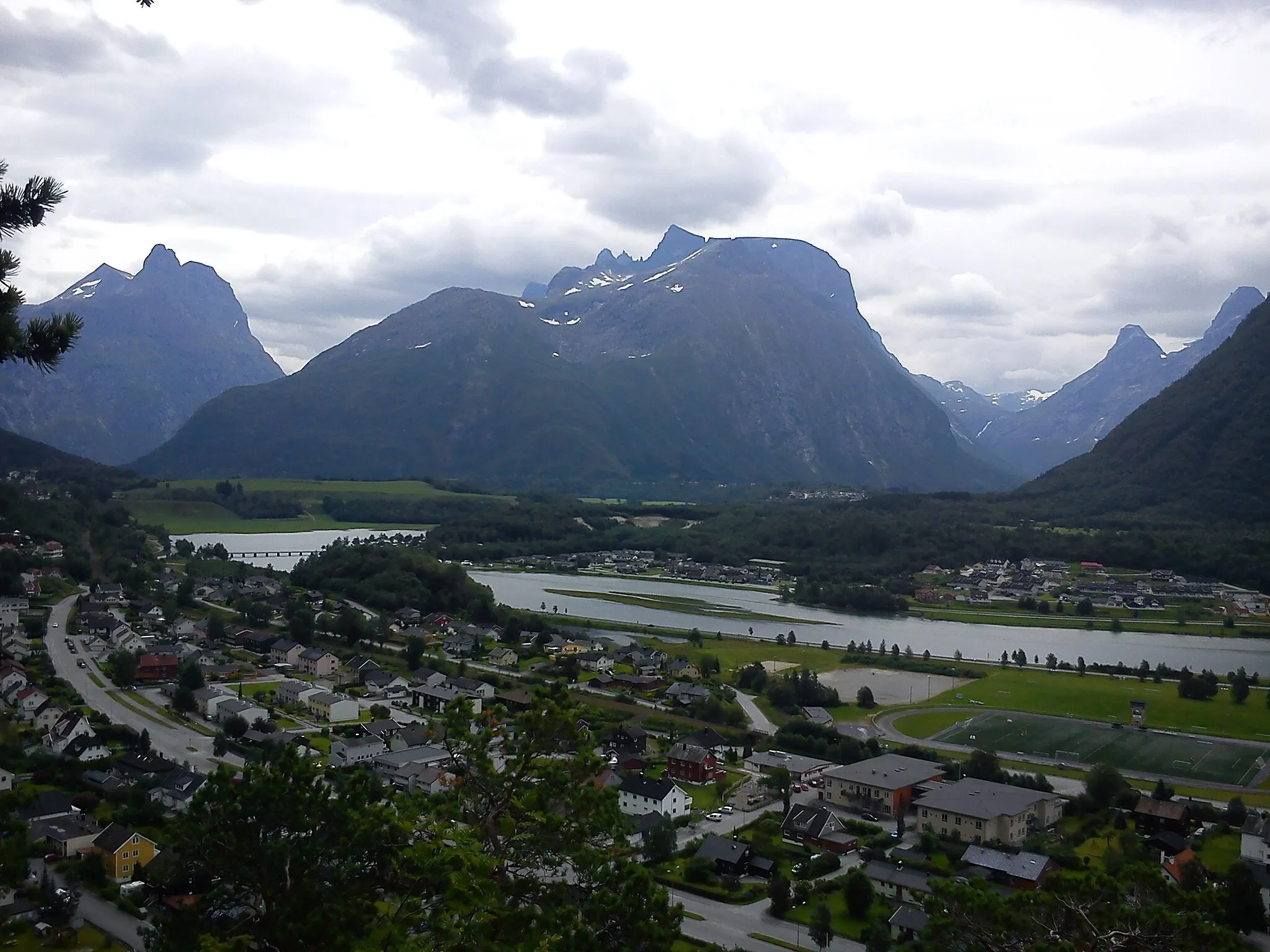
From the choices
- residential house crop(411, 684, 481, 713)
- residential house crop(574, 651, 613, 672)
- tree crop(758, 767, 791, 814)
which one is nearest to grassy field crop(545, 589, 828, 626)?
residential house crop(574, 651, 613, 672)

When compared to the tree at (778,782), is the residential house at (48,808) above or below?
above

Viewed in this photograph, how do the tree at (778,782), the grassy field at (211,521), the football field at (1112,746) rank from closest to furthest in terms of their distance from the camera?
the tree at (778,782), the football field at (1112,746), the grassy field at (211,521)

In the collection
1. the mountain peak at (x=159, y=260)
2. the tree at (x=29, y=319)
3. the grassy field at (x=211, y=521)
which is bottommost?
the grassy field at (x=211, y=521)

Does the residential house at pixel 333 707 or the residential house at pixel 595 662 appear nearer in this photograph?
the residential house at pixel 333 707

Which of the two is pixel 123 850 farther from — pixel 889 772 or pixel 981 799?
pixel 981 799

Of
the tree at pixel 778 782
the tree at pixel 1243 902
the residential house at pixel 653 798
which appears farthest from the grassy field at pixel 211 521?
the tree at pixel 1243 902

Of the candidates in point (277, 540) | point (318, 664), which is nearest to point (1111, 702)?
point (318, 664)

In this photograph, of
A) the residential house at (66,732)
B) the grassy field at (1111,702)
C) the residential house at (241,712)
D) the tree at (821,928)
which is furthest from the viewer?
the grassy field at (1111,702)

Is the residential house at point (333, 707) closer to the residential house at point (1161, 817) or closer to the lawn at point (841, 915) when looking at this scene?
the lawn at point (841, 915)
